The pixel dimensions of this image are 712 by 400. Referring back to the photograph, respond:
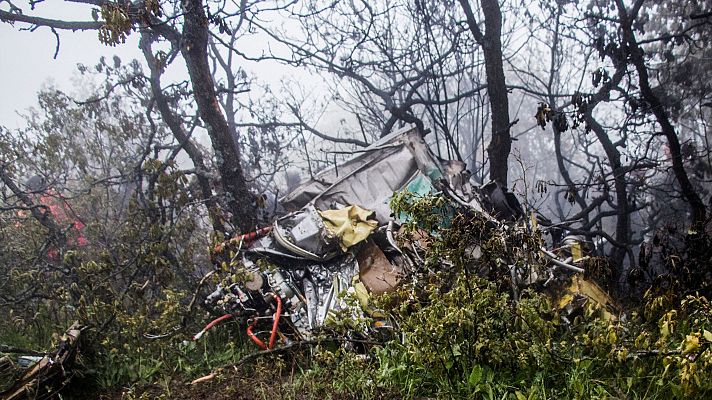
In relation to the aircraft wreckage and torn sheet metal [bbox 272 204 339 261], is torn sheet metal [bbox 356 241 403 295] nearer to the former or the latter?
the aircraft wreckage

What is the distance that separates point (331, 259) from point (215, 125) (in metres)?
2.21

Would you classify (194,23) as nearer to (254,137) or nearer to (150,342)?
(150,342)

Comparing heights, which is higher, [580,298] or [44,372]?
[44,372]

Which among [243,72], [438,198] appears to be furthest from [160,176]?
[243,72]

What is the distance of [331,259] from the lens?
4.39 meters

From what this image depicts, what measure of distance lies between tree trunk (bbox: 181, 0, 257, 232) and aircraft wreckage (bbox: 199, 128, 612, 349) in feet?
2.58

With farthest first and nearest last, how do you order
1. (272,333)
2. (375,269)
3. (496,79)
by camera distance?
1. (496,79)
2. (375,269)
3. (272,333)

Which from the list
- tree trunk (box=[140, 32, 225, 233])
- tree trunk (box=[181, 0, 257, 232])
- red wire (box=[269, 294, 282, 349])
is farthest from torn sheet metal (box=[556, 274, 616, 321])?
tree trunk (box=[140, 32, 225, 233])

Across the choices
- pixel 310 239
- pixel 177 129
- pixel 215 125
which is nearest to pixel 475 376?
Answer: pixel 310 239

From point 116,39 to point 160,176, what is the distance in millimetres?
1852

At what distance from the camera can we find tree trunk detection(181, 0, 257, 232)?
5141 millimetres

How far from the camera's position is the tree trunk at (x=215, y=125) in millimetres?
5141

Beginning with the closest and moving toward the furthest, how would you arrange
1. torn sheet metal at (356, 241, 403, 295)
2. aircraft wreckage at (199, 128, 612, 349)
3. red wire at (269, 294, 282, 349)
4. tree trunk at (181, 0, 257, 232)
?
red wire at (269, 294, 282, 349) < aircraft wreckage at (199, 128, 612, 349) < torn sheet metal at (356, 241, 403, 295) < tree trunk at (181, 0, 257, 232)

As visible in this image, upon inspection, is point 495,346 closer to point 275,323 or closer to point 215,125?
point 275,323
